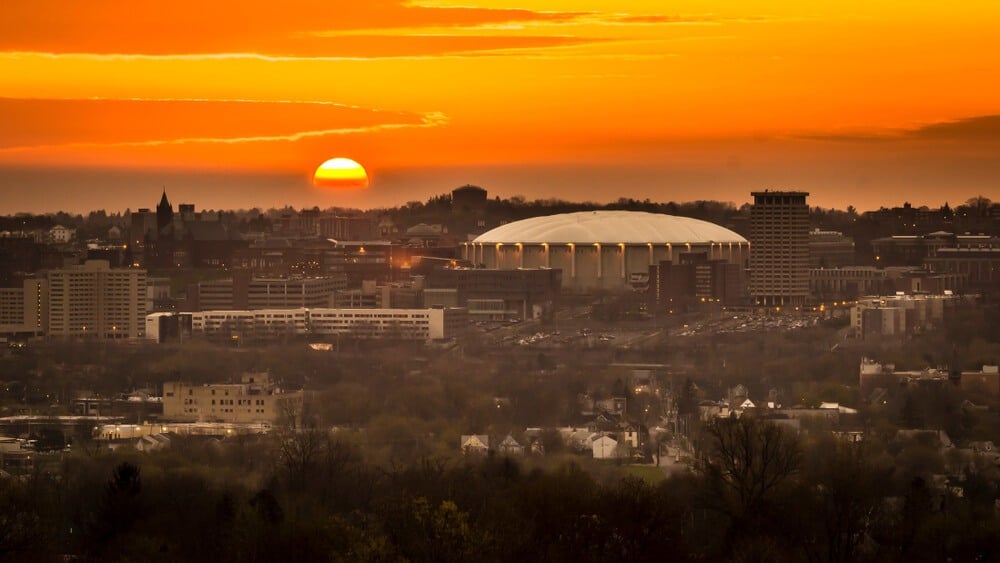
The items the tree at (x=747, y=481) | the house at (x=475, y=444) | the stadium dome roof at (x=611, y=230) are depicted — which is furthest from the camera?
the stadium dome roof at (x=611, y=230)

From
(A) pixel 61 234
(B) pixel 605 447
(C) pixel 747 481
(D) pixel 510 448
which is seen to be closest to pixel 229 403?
(D) pixel 510 448

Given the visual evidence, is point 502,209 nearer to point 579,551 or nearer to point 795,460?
point 795,460

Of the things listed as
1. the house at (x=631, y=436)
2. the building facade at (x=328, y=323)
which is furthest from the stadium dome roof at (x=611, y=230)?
the house at (x=631, y=436)

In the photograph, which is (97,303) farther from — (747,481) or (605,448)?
(747,481)

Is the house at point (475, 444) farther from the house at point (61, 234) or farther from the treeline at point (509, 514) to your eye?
the house at point (61, 234)

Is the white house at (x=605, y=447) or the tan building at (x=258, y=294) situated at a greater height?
the tan building at (x=258, y=294)

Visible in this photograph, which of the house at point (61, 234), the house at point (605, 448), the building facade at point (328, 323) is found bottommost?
the house at point (605, 448)

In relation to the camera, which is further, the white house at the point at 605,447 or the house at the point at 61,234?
the house at the point at 61,234
